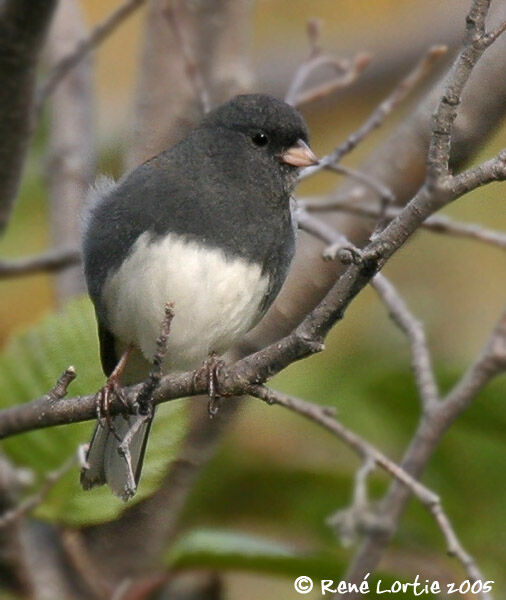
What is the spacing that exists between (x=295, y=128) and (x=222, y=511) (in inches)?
40.8

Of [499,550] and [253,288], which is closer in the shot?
[253,288]

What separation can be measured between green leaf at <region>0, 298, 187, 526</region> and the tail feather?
0.02 meters

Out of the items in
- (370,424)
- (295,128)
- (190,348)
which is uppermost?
(295,128)

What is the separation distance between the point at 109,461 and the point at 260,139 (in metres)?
0.76

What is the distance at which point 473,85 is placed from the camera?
7.41 feet

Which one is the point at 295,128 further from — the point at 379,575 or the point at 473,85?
the point at 379,575

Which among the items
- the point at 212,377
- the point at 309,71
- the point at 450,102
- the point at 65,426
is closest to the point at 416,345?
the point at 212,377

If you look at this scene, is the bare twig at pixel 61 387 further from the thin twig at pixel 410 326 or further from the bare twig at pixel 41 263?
the bare twig at pixel 41 263

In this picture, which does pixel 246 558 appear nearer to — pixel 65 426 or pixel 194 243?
pixel 65 426

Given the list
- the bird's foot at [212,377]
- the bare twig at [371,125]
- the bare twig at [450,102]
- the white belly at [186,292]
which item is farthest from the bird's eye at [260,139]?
the bare twig at [450,102]

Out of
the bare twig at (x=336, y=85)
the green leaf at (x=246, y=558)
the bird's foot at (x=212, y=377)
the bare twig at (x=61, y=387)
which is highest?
the bare twig at (x=336, y=85)

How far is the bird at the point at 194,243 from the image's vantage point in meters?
2.26

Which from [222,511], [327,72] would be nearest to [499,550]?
[222,511]

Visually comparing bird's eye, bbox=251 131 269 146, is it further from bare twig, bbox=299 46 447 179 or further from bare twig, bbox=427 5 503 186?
bare twig, bbox=427 5 503 186
